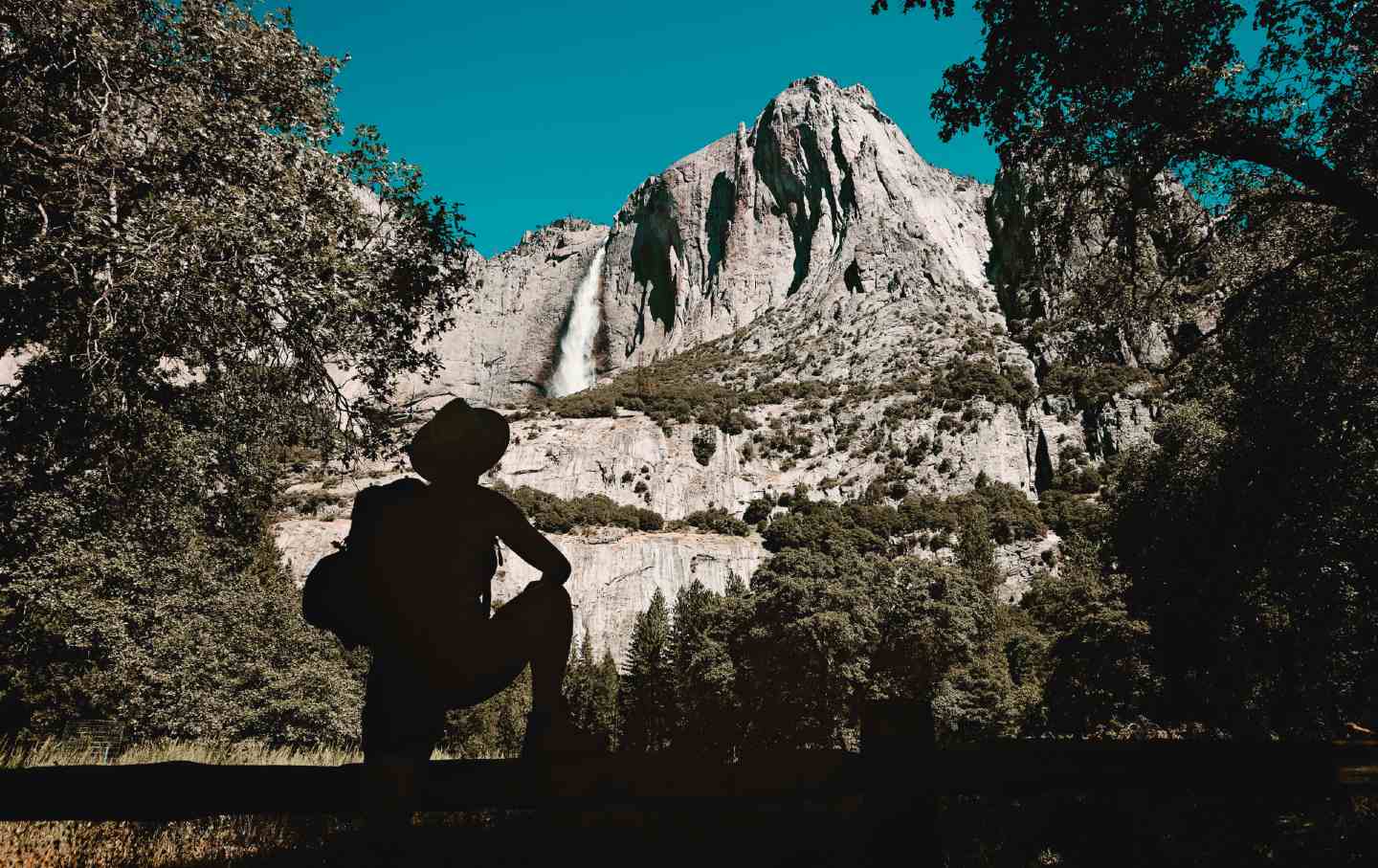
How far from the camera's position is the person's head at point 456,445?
3090 millimetres

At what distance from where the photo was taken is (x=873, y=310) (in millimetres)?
128375

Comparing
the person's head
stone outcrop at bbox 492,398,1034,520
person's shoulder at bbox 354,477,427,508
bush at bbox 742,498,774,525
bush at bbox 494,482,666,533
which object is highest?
stone outcrop at bbox 492,398,1034,520

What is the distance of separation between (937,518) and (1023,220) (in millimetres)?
85229

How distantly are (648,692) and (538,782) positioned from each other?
199 feet

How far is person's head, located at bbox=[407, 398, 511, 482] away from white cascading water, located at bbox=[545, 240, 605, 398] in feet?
549

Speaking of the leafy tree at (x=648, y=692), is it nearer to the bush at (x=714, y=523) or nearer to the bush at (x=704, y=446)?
the bush at (x=714, y=523)

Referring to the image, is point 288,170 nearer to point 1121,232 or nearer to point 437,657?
point 437,657

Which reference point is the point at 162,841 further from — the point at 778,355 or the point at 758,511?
the point at 778,355

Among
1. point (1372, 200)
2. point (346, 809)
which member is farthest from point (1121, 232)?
point (346, 809)

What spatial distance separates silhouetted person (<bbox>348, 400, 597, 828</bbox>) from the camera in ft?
9.07

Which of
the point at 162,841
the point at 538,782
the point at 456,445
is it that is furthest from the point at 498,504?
the point at 162,841

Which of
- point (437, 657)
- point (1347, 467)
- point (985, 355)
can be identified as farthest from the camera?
point (985, 355)

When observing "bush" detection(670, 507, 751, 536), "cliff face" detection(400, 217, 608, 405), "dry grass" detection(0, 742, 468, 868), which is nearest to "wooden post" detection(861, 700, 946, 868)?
"dry grass" detection(0, 742, 468, 868)

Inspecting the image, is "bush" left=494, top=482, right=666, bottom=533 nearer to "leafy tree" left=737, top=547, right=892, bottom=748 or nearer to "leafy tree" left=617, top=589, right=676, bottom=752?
"leafy tree" left=617, top=589, right=676, bottom=752
